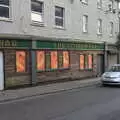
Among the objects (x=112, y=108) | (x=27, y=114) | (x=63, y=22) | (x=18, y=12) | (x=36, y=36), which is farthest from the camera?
(x=63, y=22)

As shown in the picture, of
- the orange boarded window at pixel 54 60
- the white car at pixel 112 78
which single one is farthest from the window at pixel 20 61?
the white car at pixel 112 78

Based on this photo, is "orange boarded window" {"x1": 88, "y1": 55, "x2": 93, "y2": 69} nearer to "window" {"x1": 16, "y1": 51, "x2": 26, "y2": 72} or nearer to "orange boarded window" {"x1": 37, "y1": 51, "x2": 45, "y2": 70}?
"orange boarded window" {"x1": 37, "y1": 51, "x2": 45, "y2": 70}

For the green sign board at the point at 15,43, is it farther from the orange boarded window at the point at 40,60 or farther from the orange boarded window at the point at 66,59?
the orange boarded window at the point at 66,59

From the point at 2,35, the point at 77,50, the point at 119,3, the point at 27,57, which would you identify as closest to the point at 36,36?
the point at 27,57

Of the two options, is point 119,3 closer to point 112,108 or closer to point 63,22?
point 63,22

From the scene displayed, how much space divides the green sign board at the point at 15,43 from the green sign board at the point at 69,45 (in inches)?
44.0

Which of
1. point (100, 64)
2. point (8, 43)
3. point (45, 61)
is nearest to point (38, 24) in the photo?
point (45, 61)

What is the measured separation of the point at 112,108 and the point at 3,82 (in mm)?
7768

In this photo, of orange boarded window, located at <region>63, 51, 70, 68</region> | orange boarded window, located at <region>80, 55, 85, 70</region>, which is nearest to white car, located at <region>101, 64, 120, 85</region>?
orange boarded window, located at <region>63, 51, 70, 68</region>

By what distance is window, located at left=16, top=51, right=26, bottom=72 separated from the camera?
17.7 meters

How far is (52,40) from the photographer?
67.1 ft

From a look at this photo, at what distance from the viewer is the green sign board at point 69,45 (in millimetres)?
19617

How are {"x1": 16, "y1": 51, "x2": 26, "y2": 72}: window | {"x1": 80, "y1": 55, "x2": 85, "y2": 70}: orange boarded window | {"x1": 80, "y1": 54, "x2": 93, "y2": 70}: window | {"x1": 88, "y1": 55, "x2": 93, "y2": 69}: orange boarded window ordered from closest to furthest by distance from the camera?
{"x1": 16, "y1": 51, "x2": 26, "y2": 72}: window → {"x1": 80, "y1": 55, "x2": 85, "y2": 70}: orange boarded window → {"x1": 80, "y1": 54, "x2": 93, "y2": 70}: window → {"x1": 88, "y1": 55, "x2": 93, "y2": 69}: orange boarded window

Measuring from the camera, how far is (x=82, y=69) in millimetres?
24531
